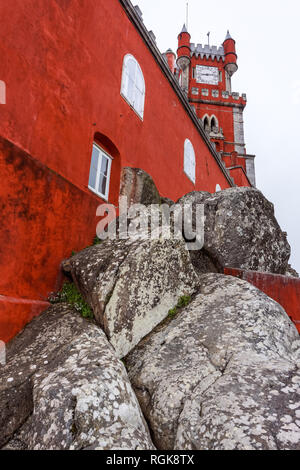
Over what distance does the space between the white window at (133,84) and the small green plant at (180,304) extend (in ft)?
15.3

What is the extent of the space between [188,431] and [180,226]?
11.3ft

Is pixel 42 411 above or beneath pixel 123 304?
beneath

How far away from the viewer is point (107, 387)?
8.63 feet

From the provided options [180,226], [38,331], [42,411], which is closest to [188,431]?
[42,411]

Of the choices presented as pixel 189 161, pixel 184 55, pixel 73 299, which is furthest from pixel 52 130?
pixel 184 55

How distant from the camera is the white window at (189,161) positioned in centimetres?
1008

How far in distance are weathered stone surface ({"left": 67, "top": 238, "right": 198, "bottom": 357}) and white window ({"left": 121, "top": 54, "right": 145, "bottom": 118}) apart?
4.06m

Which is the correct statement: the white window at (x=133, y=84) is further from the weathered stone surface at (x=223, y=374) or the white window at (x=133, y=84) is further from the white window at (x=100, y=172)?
the weathered stone surface at (x=223, y=374)

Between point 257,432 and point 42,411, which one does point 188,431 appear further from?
point 42,411

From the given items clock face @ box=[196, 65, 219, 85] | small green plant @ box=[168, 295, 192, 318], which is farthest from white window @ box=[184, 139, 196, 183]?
clock face @ box=[196, 65, 219, 85]

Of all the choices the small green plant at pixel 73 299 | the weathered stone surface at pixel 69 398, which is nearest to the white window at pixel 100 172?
the small green plant at pixel 73 299

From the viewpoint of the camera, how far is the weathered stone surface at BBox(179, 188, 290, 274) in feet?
16.8

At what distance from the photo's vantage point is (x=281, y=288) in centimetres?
461

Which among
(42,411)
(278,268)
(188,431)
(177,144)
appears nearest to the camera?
(188,431)
